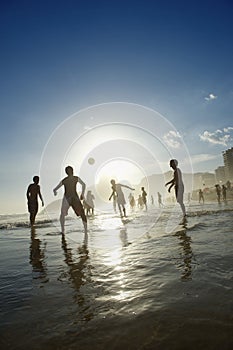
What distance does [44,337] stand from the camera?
67.4 inches

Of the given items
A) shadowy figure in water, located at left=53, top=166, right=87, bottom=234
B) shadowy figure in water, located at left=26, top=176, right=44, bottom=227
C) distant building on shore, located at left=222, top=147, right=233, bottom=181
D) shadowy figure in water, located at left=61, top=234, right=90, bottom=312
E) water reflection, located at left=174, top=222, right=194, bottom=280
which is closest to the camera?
shadowy figure in water, located at left=61, top=234, right=90, bottom=312

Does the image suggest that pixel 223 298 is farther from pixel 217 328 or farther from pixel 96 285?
pixel 96 285

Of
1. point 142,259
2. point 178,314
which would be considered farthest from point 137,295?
point 142,259

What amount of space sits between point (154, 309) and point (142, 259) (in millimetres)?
1860

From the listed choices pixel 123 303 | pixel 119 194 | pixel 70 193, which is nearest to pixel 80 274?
pixel 123 303

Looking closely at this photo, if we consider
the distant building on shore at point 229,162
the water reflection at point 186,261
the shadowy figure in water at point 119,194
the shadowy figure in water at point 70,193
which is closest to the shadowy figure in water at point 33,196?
the shadowy figure in water at point 70,193

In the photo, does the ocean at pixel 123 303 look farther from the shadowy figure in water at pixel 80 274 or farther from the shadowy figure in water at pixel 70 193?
the shadowy figure in water at pixel 70 193

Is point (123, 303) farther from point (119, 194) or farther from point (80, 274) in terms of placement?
point (119, 194)

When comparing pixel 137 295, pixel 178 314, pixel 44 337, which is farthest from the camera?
pixel 137 295

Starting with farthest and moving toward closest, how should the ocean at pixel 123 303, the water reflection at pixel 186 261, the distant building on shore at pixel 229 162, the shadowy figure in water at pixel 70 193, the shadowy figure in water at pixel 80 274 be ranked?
the distant building on shore at pixel 229 162 < the shadowy figure in water at pixel 70 193 < the water reflection at pixel 186 261 < the shadowy figure in water at pixel 80 274 < the ocean at pixel 123 303

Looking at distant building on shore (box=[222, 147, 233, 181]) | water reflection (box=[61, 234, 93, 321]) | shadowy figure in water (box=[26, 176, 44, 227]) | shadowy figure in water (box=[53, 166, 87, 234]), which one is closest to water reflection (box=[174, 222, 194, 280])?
water reflection (box=[61, 234, 93, 321])

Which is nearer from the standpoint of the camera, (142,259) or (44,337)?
(44,337)

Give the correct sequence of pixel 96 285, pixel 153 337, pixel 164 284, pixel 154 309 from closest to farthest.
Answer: pixel 153 337 → pixel 154 309 → pixel 164 284 → pixel 96 285

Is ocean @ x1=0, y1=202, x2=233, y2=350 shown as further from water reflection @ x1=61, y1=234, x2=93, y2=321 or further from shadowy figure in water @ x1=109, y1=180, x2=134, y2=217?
shadowy figure in water @ x1=109, y1=180, x2=134, y2=217
